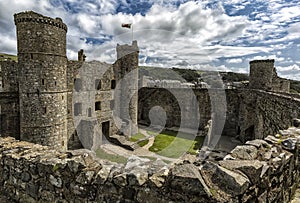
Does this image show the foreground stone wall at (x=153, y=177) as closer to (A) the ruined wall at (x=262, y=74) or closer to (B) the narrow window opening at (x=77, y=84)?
(B) the narrow window opening at (x=77, y=84)

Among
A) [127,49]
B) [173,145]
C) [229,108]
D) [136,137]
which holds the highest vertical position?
[127,49]

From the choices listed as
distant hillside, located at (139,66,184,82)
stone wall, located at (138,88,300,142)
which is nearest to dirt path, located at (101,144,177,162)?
stone wall, located at (138,88,300,142)

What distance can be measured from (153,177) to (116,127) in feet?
56.8

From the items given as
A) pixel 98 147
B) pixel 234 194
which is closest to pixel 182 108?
pixel 98 147

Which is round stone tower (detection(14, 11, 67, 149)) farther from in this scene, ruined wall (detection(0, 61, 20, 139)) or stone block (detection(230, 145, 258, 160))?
stone block (detection(230, 145, 258, 160))

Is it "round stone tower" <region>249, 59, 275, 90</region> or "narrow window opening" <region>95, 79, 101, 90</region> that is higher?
"round stone tower" <region>249, 59, 275, 90</region>

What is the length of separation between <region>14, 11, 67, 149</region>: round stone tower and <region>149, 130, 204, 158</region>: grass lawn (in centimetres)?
779

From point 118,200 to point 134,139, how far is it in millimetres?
15692

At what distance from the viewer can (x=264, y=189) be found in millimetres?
2836

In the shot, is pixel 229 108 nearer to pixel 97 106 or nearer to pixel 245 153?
pixel 97 106

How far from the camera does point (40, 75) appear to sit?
13.4 meters

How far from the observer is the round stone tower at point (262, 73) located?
17.3 metres

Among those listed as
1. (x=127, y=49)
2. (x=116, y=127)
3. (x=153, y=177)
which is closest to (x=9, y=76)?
(x=116, y=127)

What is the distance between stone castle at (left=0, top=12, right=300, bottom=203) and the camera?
107 inches
